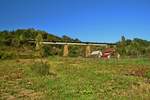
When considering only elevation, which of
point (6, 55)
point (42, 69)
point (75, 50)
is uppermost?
point (75, 50)

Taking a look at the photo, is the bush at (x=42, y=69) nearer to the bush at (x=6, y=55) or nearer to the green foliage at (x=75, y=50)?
the bush at (x=6, y=55)

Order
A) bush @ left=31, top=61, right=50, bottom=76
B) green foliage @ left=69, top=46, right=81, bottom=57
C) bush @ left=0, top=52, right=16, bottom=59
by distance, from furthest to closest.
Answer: green foliage @ left=69, top=46, right=81, bottom=57
bush @ left=0, top=52, right=16, bottom=59
bush @ left=31, top=61, right=50, bottom=76

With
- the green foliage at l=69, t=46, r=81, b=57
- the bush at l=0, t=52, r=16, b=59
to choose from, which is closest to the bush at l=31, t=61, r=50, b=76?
the bush at l=0, t=52, r=16, b=59

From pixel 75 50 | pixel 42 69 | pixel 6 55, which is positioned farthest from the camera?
pixel 75 50

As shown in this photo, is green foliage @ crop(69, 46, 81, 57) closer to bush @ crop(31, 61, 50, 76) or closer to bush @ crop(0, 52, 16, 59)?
bush @ crop(0, 52, 16, 59)

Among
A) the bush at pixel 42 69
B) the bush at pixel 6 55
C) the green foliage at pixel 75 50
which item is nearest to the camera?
the bush at pixel 42 69

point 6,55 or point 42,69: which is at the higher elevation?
point 6,55

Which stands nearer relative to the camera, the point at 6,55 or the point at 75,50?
the point at 6,55

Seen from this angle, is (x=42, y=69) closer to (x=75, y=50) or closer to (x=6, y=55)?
(x=6, y=55)

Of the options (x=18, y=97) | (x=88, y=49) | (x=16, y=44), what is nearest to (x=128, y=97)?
(x=18, y=97)

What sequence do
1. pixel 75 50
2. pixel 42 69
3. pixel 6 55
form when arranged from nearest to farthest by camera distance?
pixel 42 69
pixel 6 55
pixel 75 50

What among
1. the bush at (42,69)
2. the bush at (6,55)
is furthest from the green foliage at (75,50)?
the bush at (42,69)

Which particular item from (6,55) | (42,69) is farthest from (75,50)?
(42,69)

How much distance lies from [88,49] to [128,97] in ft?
156
